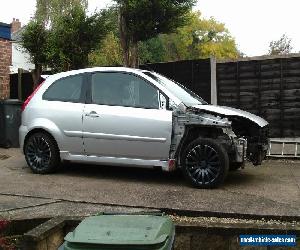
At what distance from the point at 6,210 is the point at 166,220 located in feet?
9.75

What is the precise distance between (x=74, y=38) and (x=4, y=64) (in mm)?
2057

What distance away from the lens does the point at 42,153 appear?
25.3ft

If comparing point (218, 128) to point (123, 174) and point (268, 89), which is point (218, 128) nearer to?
point (123, 174)

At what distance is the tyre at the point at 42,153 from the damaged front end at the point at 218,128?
200 cm

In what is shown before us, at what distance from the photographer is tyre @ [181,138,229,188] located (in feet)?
21.7

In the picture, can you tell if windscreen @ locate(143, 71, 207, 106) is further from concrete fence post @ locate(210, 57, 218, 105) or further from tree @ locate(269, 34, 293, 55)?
tree @ locate(269, 34, 293, 55)

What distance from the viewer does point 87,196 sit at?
6.16 meters

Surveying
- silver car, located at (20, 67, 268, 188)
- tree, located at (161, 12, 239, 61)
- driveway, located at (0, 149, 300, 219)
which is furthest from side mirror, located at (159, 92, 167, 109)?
tree, located at (161, 12, 239, 61)

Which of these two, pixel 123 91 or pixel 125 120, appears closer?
pixel 125 120

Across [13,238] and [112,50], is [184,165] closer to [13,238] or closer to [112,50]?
[13,238]

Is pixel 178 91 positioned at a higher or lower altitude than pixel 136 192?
higher

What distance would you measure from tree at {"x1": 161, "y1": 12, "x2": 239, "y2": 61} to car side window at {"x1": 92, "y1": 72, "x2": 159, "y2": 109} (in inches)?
1953

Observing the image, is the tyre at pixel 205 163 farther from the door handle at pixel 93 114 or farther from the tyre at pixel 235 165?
the door handle at pixel 93 114

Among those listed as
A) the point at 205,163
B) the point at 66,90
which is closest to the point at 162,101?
the point at 205,163
